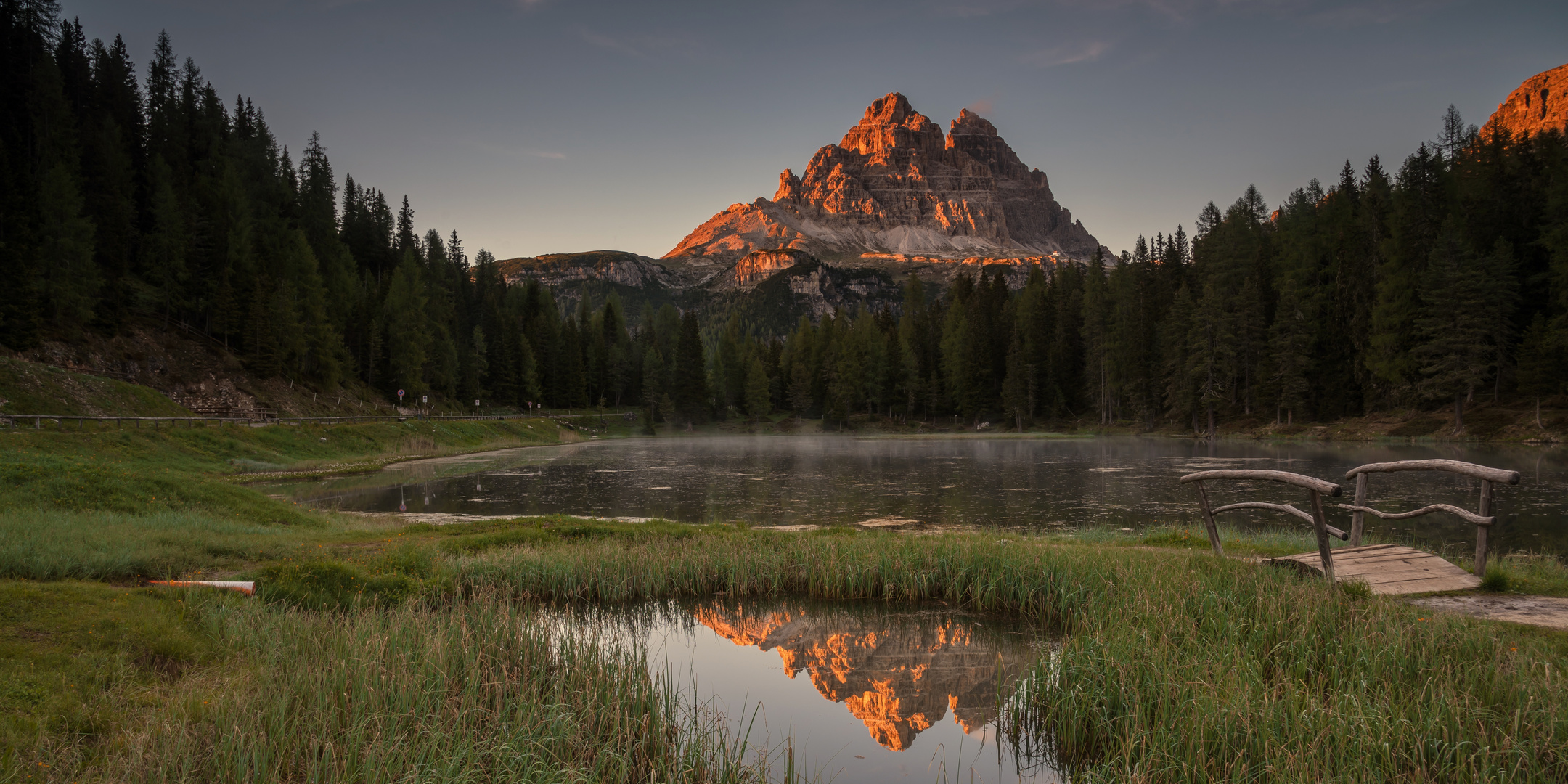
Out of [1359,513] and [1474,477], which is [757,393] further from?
[1474,477]

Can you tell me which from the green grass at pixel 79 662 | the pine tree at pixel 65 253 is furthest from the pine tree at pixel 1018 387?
the green grass at pixel 79 662

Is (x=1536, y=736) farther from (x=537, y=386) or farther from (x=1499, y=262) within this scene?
(x=537, y=386)

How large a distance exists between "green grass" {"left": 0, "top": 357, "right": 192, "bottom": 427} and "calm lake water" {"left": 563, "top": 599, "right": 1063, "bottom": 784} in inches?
1594

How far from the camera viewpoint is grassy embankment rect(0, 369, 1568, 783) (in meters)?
5.31

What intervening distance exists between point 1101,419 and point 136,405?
88064mm

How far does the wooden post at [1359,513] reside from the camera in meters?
10.1

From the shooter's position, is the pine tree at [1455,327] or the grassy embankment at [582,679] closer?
the grassy embankment at [582,679]

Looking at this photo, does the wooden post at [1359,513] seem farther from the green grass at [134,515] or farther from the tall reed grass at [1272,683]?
the green grass at [134,515]

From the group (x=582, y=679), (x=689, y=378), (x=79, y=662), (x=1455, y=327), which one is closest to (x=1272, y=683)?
(x=582, y=679)

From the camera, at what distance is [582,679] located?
732cm

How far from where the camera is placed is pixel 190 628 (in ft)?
28.0

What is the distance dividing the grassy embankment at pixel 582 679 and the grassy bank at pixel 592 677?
0.03m

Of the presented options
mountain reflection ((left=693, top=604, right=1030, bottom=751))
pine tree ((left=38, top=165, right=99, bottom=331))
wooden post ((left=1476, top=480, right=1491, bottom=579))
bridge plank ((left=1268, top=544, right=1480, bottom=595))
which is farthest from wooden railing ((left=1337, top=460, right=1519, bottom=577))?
pine tree ((left=38, top=165, right=99, bottom=331))

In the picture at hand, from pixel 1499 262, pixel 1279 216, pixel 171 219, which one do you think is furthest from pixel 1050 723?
pixel 1279 216
